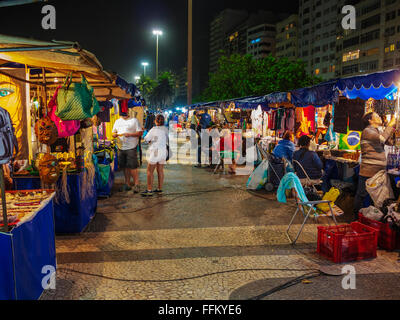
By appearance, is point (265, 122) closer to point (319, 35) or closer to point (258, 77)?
point (258, 77)

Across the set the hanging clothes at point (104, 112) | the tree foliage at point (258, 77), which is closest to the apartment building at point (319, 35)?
the tree foliage at point (258, 77)

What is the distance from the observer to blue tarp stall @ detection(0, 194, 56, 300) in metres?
2.71

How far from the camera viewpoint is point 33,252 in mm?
3223

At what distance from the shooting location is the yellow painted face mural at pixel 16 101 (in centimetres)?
601

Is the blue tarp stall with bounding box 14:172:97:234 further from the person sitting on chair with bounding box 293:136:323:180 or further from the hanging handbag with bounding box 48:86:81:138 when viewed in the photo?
the person sitting on chair with bounding box 293:136:323:180

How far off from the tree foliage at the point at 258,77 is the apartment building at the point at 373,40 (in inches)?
1335

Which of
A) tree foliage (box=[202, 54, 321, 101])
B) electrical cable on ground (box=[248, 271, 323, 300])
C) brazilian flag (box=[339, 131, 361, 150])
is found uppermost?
tree foliage (box=[202, 54, 321, 101])

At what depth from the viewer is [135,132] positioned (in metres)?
8.28

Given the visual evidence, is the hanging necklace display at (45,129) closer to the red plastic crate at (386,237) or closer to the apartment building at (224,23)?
the red plastic crate at (386,237)

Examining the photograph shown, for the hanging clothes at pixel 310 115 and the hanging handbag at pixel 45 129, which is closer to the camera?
the hanging handbag at pixel 45 129

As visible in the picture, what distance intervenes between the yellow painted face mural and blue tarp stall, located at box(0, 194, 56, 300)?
2812 millimetres

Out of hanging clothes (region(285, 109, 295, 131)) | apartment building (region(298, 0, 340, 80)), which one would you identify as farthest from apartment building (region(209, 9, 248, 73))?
hanging clothes (region(285, 109, 295, 131))

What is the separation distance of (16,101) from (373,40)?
66.8m
